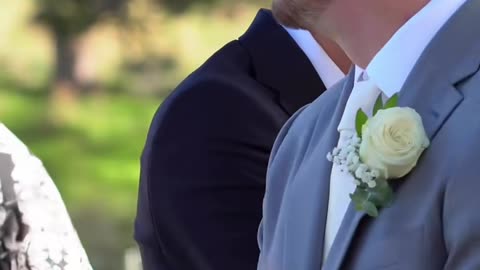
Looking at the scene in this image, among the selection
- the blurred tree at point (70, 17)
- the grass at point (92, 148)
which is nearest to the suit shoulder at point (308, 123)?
the grass at point (92, 148)

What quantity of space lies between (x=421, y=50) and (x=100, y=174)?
21.9ft

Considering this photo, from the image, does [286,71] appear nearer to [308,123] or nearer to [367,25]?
[308,123]

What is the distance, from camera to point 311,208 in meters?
1.70

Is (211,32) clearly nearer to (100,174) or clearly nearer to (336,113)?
(100,174)

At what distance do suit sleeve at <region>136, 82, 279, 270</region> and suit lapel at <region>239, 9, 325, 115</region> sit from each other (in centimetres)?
6

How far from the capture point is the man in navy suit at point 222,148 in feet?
7.37

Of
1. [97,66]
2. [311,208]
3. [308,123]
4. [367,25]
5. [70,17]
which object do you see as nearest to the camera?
[367,25]

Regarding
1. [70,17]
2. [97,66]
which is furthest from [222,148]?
[97,66]

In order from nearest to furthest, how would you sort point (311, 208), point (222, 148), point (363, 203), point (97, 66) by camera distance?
point (363, 203), point (311, 208), point (222, 148), point (97, 66)

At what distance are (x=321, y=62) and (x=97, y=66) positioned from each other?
6.72m

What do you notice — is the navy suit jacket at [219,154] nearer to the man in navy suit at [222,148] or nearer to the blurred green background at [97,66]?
the man in navy suit at [222,148]

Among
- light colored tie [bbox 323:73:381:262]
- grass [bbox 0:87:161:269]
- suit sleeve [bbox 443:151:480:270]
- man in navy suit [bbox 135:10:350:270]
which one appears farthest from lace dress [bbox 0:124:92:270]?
grass [bbox 0:87:161:269]

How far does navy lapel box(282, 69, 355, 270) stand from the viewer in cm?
167

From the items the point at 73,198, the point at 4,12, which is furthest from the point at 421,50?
the point at 4,12
